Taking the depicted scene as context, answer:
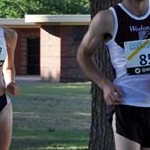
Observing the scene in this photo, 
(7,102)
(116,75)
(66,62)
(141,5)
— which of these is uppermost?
(141,5)

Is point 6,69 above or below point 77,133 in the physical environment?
above

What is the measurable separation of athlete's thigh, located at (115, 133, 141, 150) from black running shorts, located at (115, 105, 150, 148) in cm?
2

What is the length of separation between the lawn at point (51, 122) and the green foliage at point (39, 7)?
925 inches

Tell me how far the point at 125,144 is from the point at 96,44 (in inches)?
26.5

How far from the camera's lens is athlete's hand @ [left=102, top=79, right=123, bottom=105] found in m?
4.05

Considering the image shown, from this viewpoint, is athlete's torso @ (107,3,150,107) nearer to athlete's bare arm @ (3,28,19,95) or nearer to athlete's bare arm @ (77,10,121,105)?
athlete's bare arm @ (77,10,121,105)

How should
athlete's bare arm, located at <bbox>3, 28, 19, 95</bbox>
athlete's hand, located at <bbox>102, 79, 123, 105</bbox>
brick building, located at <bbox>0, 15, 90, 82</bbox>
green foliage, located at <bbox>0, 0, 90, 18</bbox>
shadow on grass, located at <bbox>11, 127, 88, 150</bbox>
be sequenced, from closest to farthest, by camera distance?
athlete's hand, located at <bbox>102, 79, 123, 105</bbox>, athlete's bare arm, located at <bbox>3, 28, 19, 95</bbox>, shadow on grass, located at <bbox>11, 127, 88, 150</bbox>, brick building, located at <bbox>0, 15, 90, 82</bbox>, green foliage, located at <bbox>0, 0, 90, 18</bbox>

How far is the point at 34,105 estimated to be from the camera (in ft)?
64.1

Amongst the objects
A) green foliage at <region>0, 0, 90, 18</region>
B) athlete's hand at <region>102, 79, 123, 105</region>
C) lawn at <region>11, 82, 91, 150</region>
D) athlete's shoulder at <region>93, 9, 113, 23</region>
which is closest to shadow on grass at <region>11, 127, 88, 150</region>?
lawn at <region>11, 82, 91, 150</region>

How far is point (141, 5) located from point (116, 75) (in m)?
0.49

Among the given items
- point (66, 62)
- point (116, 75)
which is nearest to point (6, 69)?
point (116, 75)

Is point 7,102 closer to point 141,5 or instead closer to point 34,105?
point 141,5

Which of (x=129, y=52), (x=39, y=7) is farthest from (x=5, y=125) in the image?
(x=39, y=7)

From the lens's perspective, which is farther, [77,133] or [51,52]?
[51,52]
